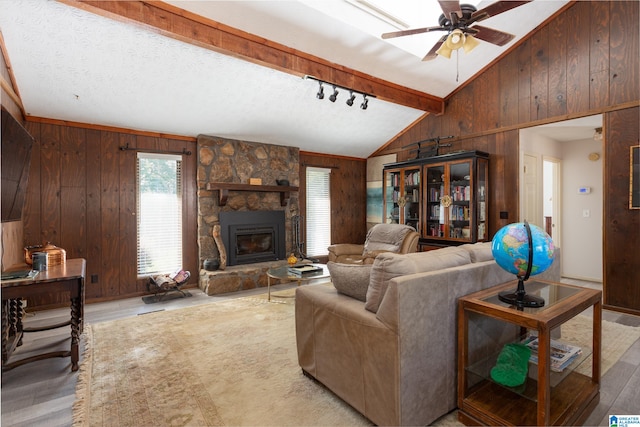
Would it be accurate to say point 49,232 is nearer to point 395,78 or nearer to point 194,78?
point 194,78

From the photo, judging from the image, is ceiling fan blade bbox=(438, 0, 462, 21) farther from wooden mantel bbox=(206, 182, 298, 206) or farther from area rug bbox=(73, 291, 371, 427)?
wooden mantel bbox=(206, 182, 298, 206)

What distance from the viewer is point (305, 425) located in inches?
68.2

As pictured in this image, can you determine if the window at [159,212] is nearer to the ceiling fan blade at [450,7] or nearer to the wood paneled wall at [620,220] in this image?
the ceiling fan blade at [450,7]

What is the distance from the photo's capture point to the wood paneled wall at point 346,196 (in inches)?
257

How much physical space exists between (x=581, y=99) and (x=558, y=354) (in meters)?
3.52

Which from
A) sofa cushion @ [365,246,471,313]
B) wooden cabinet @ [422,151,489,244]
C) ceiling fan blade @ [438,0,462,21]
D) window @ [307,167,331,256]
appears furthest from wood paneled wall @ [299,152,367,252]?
sofa cushion @ [365,246,471,313]

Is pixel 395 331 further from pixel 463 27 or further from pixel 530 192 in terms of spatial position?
pixel 530 192

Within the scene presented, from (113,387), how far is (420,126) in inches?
223

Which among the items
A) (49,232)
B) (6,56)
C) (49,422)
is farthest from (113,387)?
(6,56)

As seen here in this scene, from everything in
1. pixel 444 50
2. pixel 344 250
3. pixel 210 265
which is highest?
pixel 444 50

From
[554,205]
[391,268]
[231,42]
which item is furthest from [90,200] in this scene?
[554,205]

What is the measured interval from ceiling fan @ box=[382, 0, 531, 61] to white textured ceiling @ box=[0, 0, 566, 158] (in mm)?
710

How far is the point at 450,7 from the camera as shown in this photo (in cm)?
244

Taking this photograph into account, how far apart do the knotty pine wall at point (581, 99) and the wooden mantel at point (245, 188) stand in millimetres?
3247
